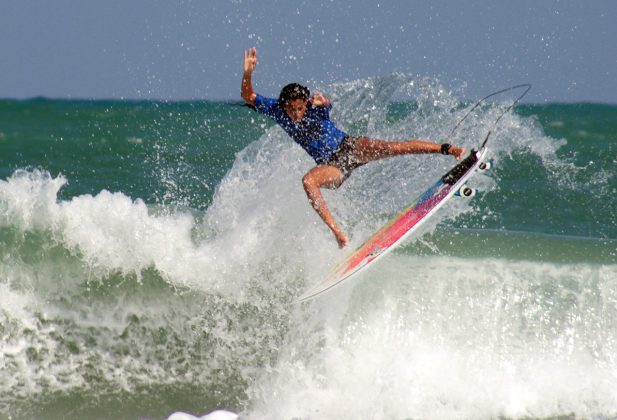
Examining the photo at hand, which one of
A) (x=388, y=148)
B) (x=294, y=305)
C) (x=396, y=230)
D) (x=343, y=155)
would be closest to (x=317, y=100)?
(x=343, y=155)

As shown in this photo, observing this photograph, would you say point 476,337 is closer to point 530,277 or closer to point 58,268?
point 530,277

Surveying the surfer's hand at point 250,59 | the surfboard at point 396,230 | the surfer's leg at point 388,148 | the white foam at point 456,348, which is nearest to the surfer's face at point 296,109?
the surfer's hand at point 250,59

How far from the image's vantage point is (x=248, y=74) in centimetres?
707

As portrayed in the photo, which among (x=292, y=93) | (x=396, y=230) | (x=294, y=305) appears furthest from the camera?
(x=294, y=305)

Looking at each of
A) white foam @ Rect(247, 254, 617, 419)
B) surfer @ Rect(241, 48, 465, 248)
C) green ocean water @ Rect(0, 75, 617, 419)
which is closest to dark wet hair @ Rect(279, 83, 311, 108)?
surfer @ Rect(241, 48, 465, 248)

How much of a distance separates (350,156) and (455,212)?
2149 mm

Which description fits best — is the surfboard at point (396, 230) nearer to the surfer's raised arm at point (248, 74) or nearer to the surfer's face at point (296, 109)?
the surfer's face at point (296, 109)

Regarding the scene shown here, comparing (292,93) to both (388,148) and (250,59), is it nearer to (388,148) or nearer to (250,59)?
(250,59)

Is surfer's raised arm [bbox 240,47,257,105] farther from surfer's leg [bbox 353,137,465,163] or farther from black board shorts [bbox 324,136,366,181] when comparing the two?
surfer's leg [bbox 353,137,465,163]

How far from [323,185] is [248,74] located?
1.10 m

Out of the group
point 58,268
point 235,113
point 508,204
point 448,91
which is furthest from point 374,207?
point 235,113

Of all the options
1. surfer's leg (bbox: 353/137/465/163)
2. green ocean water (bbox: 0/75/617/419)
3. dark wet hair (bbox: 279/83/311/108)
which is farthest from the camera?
green ocean water (bbox: 0/75/617/419)

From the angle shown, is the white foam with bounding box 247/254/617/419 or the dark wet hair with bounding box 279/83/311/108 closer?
the dark wet hair with bounding box 279/83/311/108

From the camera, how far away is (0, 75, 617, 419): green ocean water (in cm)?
731
